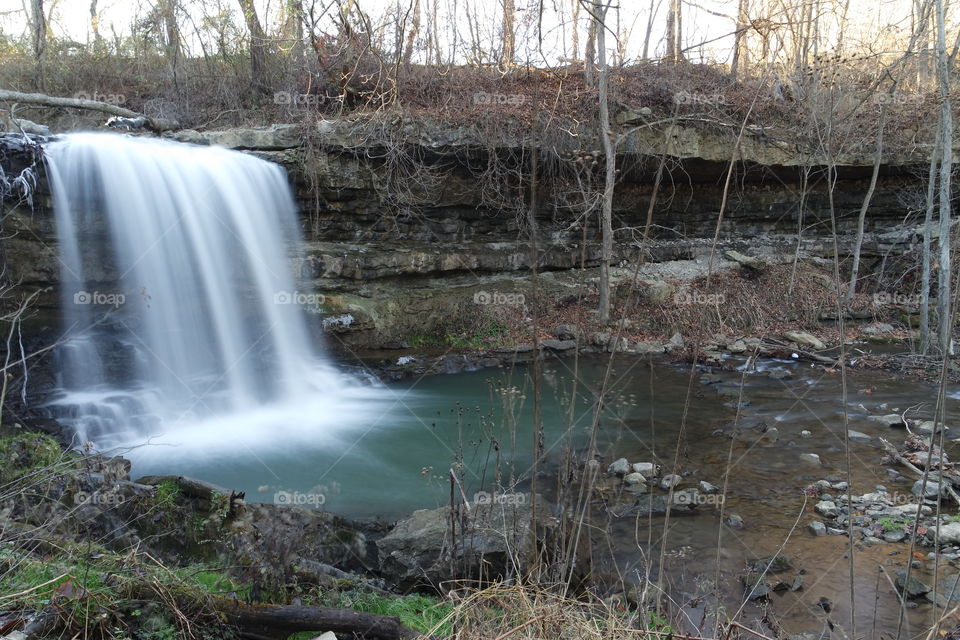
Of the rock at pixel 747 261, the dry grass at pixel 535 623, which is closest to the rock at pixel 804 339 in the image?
the rock at pixel 747 261

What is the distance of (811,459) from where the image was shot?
5.92m

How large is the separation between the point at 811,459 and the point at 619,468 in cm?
198

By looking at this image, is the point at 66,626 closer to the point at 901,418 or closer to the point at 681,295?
the point at 901,418

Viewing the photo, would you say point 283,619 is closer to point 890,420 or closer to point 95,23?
point 890,420

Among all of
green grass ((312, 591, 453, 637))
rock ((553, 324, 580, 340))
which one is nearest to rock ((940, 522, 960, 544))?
green grass ((312, 591, 453, 637))

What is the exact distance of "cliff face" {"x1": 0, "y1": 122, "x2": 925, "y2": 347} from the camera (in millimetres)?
10000

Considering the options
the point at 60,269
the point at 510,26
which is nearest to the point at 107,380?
the point at 60,269

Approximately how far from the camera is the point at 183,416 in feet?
24.7

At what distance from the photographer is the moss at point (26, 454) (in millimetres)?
4141

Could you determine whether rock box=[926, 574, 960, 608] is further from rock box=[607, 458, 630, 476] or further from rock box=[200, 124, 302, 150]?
rock box=[200, 124, 302, 150]

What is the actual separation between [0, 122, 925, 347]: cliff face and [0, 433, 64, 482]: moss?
410 cm

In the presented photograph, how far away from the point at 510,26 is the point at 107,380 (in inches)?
395

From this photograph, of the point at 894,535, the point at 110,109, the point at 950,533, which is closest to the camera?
the point at 950,533

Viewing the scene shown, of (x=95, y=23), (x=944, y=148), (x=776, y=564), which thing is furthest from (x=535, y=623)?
(x=95, y=23)
